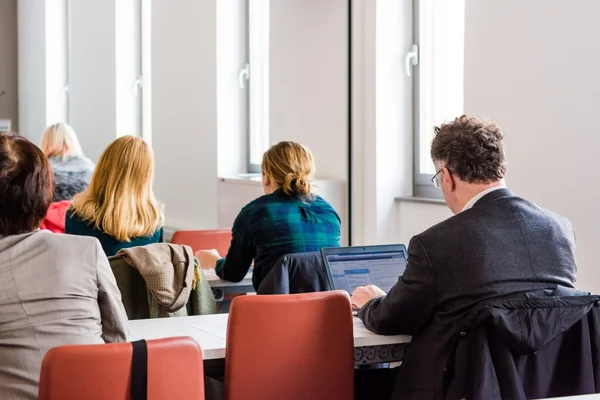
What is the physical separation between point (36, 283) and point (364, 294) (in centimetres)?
106

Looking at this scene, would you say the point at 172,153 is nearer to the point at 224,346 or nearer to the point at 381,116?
the point at 381,116

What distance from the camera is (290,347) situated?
2.60 meters

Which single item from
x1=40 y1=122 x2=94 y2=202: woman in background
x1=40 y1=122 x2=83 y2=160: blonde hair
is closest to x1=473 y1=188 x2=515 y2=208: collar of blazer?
x1=40 y1=122 x2=94 y2=202: woman in background

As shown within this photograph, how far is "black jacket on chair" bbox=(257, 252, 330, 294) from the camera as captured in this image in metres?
3.41

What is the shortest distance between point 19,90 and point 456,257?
9702 mm

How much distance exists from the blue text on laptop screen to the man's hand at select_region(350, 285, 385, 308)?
143 mm

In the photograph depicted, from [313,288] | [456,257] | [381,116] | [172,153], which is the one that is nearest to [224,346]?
[456,257]

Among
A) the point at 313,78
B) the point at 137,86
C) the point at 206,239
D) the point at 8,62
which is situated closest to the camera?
the point at 206,239

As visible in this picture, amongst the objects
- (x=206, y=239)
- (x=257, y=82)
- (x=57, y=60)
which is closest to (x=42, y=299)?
(x=206, y=239)

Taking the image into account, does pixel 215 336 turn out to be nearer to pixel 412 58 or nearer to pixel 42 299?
pixel 42 299

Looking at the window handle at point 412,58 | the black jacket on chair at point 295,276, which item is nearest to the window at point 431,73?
the window handle at point 412,58

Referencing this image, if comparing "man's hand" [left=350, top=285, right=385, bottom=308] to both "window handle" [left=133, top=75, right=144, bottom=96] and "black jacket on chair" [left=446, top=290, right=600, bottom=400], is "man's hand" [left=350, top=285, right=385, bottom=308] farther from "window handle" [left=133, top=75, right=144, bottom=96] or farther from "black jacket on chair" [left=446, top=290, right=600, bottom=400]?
"window handle" [left=133, top=75, right=144, bottom=96]

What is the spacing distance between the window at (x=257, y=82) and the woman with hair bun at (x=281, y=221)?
3.14 m

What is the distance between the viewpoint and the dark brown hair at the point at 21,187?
2.20 metres
